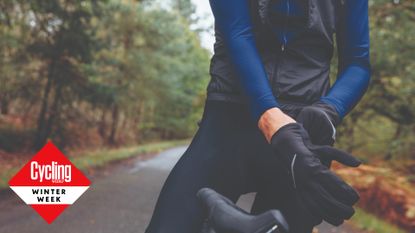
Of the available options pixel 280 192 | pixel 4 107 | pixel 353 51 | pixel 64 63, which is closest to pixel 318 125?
pixel 280 192

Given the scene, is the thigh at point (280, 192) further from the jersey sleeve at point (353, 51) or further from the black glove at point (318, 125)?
the jersey sleeve at point (353, 51)

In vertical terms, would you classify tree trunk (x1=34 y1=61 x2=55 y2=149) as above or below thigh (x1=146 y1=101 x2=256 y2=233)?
below

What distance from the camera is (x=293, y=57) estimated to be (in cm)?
114

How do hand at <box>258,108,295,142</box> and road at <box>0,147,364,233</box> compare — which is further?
road at <box>0,147,364,233</box>

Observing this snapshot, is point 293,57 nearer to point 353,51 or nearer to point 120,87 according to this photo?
point 353,51

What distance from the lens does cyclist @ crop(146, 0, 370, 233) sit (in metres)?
1.05

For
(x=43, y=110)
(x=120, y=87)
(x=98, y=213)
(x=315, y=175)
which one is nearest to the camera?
(x=315, y=175)

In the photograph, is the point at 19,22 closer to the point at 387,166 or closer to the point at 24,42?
the point at 24,42

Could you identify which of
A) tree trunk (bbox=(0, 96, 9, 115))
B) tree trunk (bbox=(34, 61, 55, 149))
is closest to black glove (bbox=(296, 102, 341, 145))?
tree trunk (bbox=(34, 61, 55, 149))

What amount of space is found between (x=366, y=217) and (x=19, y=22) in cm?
1089

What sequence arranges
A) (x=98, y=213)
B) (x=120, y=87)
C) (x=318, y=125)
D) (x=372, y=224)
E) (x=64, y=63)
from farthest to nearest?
1. (x=120, y=87)
2. (x=64, y=63)
3. (x=372, y=224)
4. (x=98, y=213)
5. (x=318, y=125)

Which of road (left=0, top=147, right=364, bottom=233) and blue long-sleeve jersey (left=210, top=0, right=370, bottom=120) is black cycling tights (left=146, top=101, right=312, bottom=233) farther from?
road (left=0, top=147, right=364, bottom=233)

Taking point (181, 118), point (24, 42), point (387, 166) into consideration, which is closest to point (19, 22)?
point (24, 42)

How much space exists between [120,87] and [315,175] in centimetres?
1929
